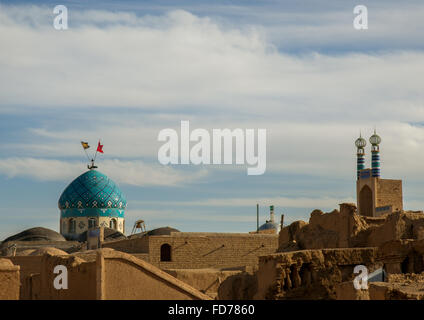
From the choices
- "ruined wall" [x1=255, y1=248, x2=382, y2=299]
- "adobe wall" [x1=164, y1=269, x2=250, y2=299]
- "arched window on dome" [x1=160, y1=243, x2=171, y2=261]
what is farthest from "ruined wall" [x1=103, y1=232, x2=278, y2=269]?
"ruined wall" [x1=255, y1=248, x2=382, y2=299]

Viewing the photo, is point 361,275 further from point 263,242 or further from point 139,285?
point 263,242

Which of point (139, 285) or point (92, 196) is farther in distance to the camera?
point (92, 196)

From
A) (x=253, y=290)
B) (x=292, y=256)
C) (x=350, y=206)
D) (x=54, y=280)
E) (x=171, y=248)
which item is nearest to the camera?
(x=54, y=280)

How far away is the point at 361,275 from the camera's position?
2112 centimetres

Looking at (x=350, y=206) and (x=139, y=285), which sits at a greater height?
(x=350, y=206)

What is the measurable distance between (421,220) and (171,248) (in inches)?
482

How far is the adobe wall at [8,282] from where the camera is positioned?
1686cm

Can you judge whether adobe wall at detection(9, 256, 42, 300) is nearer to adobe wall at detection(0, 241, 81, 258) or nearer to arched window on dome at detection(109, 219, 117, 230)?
adobe wall at detection(0, 241, 81, 258)

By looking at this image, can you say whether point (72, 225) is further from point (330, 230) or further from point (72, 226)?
point (330, 230)

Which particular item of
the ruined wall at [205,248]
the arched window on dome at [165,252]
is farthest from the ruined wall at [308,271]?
the arched window on dome at [165,252]

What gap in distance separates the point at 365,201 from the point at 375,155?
2.25 m

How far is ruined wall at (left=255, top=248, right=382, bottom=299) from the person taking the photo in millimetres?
21641
